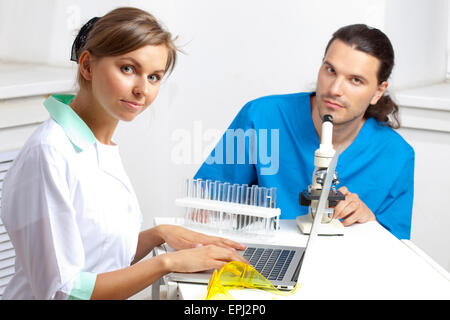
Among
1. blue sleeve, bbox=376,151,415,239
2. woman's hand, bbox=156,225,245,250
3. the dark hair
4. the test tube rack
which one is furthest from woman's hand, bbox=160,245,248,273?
the dark hair

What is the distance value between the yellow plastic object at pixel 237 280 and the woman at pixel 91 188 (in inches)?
1.0

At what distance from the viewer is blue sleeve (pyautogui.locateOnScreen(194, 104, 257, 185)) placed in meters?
2.18

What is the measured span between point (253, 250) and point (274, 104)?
74cm

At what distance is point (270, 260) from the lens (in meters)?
1.53

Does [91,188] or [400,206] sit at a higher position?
[91,188]

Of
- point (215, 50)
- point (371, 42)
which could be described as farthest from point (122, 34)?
point (215, 50)

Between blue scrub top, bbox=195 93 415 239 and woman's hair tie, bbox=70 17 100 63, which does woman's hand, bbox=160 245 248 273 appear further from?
blue scrub top, bbox=195 93 415 239

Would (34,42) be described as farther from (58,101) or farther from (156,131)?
(58,101)

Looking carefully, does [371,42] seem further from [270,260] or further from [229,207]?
[270,260]

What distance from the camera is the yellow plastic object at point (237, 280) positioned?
1351 millimetres

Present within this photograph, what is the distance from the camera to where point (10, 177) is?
1.24 meters

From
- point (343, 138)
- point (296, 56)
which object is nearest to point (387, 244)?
point (343, 138)

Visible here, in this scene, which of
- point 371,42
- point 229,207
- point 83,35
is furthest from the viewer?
point 371,42

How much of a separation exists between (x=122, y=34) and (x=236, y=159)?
97cm
